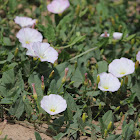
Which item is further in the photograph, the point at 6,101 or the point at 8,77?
the point at 8,77

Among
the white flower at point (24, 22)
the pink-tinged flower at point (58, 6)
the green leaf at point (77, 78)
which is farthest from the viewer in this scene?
the pink-tinged flower at point (58, 6)

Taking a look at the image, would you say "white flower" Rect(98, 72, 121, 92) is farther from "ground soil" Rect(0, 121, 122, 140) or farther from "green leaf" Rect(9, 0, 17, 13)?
"green leaf" Rect(9, 0, 17, 13)

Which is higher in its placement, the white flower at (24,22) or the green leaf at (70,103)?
the white flower at (24,22)

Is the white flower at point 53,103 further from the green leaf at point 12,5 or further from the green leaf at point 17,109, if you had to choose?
the green leaf at point 12,5

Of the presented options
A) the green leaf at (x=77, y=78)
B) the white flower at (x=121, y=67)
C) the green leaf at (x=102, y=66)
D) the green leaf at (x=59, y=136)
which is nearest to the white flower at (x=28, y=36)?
the green leaf at (x=77, y=78)

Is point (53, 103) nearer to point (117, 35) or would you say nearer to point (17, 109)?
point (17, 109)

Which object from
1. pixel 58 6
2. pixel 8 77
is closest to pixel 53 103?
pixel 8 77
